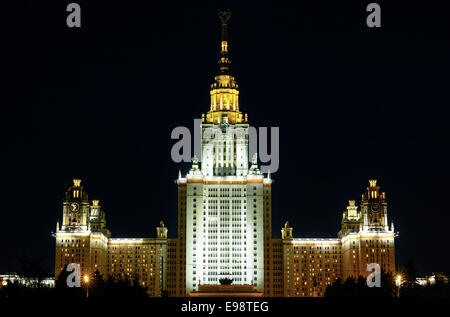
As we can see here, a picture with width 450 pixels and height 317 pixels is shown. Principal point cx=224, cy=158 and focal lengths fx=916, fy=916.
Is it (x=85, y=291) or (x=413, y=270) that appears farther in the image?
(x=413, y=270)
